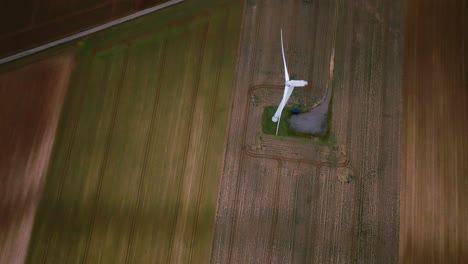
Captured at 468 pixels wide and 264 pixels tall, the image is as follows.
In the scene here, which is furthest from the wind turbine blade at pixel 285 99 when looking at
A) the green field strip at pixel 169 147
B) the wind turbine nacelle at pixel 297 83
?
the green field strip at pixel 169 147

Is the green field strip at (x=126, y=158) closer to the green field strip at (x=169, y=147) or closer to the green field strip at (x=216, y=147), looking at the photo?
the green field strip at (x=169, y=147)

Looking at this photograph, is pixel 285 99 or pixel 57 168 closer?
pixel 285 99

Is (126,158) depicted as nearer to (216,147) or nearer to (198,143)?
(198,143)

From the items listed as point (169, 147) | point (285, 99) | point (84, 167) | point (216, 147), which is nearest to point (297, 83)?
point (285, 99)

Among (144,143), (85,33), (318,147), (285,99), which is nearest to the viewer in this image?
(285,99)

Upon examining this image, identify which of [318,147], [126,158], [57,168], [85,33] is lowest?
[57,168]

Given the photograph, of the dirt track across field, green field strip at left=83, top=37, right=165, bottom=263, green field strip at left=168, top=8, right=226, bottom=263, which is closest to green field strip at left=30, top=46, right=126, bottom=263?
green field strip at left=83, top=37, right=165, bottom=263

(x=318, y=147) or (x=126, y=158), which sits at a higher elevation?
(x=318, y=147)
